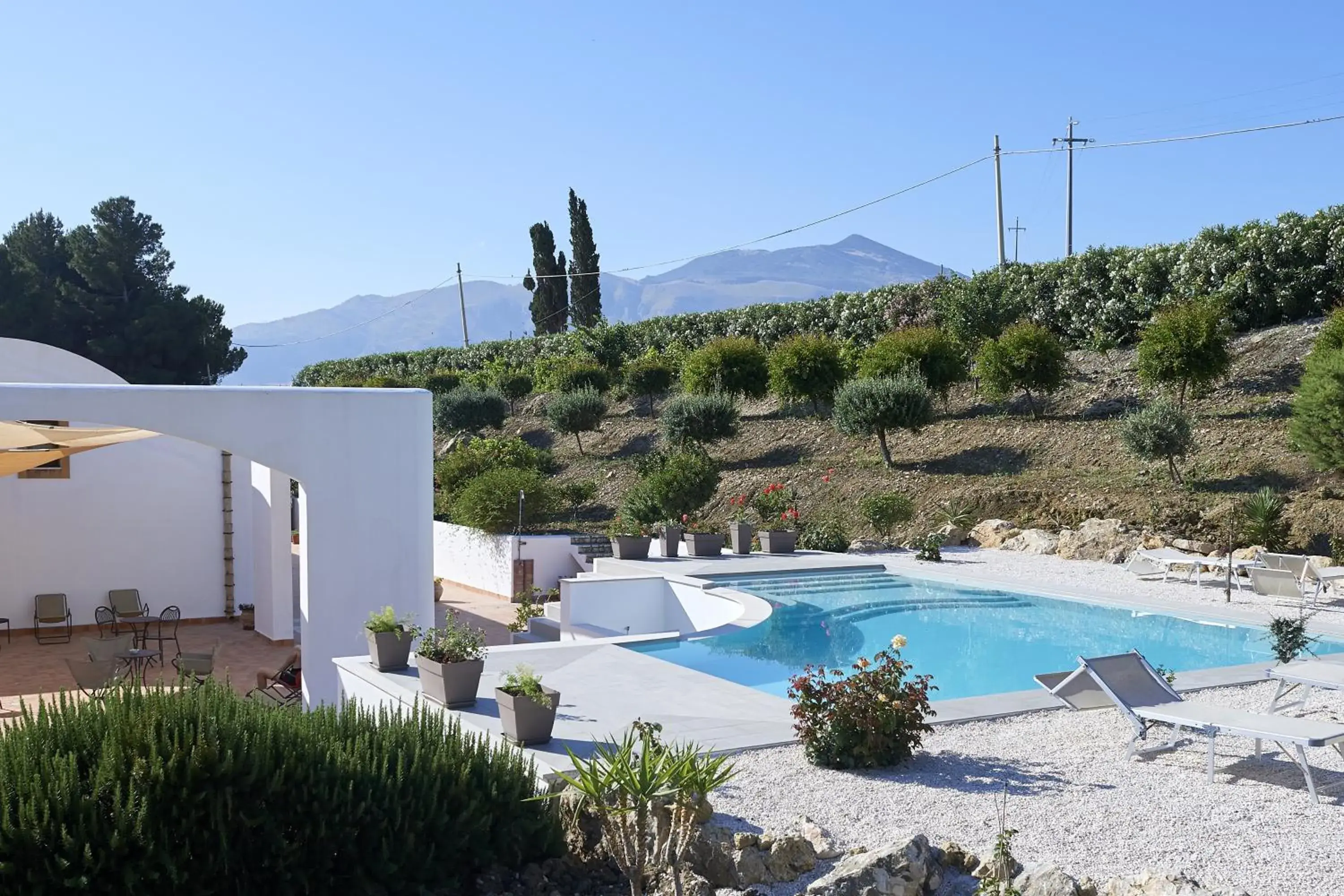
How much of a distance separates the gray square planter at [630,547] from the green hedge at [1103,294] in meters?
12.1

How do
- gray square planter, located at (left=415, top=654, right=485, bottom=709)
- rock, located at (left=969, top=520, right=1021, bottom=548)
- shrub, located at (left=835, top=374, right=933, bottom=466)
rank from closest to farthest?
gray square planter, located at (left=415, top=654, right=485, bottom=709) < rock, located at (left=969, top=520, right=1021, bottom=548) < shrub, located at (left=835, top=374, right=933, bottom=466)

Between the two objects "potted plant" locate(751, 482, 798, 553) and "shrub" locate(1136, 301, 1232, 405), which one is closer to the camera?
"potted plant" locate(751, 482, 798, 553)

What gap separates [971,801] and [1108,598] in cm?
868

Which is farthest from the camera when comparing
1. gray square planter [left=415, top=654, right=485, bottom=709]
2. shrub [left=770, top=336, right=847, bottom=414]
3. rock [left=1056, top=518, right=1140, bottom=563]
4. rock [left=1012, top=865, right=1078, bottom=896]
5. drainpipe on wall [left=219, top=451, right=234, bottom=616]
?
shrub [left=770, top=336, right=847, bottom=414]

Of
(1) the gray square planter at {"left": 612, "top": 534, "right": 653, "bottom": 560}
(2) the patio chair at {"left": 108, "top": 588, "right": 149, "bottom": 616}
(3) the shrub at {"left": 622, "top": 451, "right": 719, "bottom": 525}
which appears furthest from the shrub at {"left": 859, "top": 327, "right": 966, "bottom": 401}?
(2) the patio chair at {"left": 108, "top": 588, "right": 149, "bottom": 616}

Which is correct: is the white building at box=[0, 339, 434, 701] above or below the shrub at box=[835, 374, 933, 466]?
A: below

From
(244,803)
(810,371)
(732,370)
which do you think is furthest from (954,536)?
(244,803)

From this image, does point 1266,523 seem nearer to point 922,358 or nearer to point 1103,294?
point 922,358

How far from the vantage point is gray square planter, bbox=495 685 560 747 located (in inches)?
259

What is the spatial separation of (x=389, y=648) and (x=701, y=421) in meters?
17.9

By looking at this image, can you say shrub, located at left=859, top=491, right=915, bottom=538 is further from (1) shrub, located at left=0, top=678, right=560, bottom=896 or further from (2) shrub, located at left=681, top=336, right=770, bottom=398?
(1) shrub, located at left=0, top=678, right=560, bottom=896

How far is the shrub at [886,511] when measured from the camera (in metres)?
19.9

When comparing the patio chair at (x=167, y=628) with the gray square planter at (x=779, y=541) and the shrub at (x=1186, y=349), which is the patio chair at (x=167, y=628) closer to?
the gray square planter at (x=779, y=541)

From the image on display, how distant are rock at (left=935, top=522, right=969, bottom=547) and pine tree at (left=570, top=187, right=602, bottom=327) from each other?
2934 centimetres
